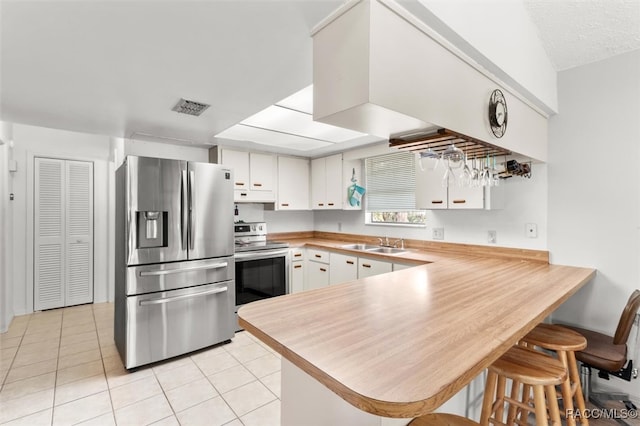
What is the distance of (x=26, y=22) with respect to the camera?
1442 mm

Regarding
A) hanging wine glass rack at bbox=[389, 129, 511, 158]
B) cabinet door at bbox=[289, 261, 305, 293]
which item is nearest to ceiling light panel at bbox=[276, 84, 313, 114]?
hanging wine glass rack at bbox=[389, 129, 511, 158]

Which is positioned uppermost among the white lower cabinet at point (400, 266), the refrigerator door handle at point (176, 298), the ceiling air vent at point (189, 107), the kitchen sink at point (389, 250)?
the ceiling air vent at point (189, 107)

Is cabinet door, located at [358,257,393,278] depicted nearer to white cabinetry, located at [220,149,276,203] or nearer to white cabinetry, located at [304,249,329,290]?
white cabinetry, located at [304,249,329,290]

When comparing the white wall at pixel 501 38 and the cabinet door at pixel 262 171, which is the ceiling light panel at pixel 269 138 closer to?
the cabinet door at pixel 262 171

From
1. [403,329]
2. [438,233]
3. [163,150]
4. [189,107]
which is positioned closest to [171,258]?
[189,107]

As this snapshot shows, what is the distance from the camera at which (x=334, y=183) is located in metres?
4.26

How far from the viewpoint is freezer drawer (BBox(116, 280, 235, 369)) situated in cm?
244

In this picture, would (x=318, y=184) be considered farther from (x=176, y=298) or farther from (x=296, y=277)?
(x=176, y=298)

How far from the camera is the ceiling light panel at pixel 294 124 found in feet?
8.71

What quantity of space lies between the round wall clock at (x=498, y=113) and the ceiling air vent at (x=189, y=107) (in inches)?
83.8

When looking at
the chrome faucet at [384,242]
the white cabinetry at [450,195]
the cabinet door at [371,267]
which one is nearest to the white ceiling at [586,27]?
the white cabinetry at [450,195]

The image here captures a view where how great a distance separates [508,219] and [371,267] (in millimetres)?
1349

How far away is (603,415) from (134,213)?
3.68 meters

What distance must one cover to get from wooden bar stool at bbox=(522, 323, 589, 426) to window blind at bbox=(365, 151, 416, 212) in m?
2.01
